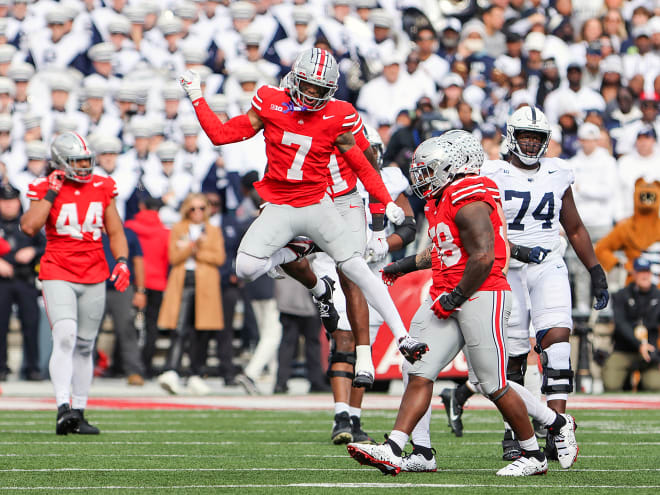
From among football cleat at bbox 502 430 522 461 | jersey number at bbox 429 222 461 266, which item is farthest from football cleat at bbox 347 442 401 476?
football cleat at bbox 502 430 522 461

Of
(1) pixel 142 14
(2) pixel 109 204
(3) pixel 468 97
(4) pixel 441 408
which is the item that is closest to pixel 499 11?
(3) pixel 468 97

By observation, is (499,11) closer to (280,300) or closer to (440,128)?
(440,128)

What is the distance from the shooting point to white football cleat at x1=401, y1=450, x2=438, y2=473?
6.98 meters

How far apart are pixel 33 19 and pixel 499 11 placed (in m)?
6.81

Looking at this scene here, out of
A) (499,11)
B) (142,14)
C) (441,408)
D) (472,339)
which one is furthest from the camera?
(499,11)

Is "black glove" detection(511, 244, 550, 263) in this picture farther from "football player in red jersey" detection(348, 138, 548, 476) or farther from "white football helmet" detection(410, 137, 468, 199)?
"white football helmet" detection(410, 137, 468, 199)

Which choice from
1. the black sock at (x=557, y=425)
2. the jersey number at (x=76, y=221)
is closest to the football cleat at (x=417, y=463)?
the black sock at (x=557, y=425)

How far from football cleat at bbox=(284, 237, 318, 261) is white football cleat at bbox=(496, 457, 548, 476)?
2.12m

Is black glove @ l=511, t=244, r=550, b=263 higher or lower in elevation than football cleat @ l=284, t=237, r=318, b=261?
lower

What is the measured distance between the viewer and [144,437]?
30.4 ft

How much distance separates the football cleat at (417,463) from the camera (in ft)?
22.9

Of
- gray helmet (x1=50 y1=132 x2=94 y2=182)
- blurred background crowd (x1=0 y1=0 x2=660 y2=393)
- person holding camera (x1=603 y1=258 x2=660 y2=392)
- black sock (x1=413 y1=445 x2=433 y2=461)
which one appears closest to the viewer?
black sock (x1=413 y1=445 x2=433 y2=461)

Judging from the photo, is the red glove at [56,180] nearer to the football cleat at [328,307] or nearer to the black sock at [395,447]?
the football cleat at [328,307]

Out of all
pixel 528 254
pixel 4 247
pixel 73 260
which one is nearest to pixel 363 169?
pixel 528 254
